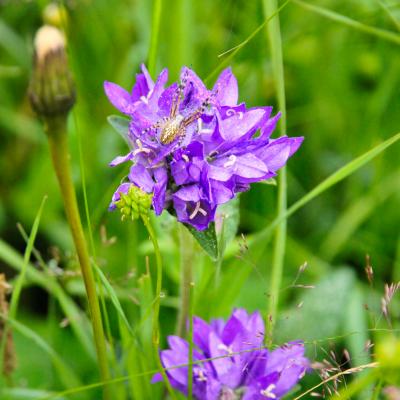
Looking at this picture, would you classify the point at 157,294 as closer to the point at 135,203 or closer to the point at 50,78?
the point at 135,203

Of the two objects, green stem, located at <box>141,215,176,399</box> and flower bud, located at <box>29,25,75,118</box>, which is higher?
flower bud, located at <box>29,25,75,118</box>

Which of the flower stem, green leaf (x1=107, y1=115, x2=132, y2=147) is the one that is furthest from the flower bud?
green leaf (x1=107, y1=115, x2=132, y2=147)

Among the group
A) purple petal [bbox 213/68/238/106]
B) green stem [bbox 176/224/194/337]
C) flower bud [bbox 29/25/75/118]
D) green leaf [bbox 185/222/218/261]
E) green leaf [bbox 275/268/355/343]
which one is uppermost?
flower bud [bbox 29/25/75/118]

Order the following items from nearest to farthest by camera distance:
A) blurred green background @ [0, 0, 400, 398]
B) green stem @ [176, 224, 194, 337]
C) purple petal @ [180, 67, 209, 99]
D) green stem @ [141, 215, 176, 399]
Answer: green stem @ [141, 215, 176, 399]
purple petal @ [180, 67, 209, 99]
green stem @ [176, 224, 194, 337]
blurred green background @ [0, 0, 400, 398]

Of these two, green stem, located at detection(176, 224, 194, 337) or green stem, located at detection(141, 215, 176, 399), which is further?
green stem, located at detection(176, 224, 194, 337)

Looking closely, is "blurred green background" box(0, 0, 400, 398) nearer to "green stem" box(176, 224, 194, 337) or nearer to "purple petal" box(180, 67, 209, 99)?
"green stem" box(176, 224, 194, 337)

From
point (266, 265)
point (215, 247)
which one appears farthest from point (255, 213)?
point (215, 247)

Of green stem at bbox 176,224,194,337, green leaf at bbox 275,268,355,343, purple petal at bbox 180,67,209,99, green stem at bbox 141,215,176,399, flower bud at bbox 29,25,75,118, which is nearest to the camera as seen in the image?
flower bud at bbox 29,25,75,118
